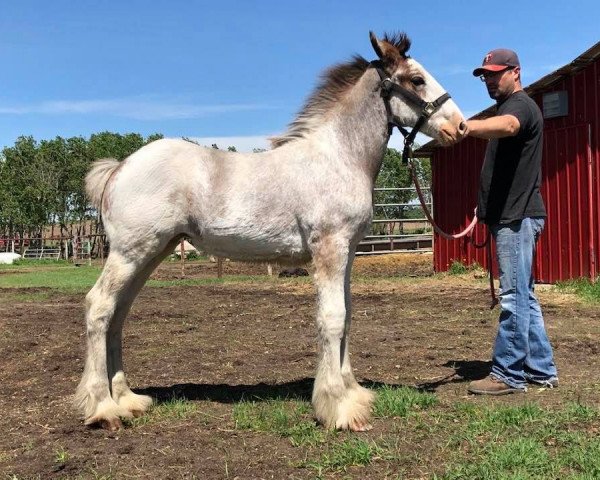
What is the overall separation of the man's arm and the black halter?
0.89 feet

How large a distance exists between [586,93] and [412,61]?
8203mm

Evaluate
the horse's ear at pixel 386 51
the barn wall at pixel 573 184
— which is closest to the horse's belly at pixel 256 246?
the horse's ear at pixel 386 51

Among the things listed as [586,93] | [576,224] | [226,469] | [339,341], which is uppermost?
[586,93]

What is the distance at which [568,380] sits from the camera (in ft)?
16.2

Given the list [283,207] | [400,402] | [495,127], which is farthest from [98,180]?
[495,127]

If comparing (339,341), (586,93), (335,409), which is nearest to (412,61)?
(339,341)

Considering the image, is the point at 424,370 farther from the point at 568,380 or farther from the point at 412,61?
Result: the point at 412,61

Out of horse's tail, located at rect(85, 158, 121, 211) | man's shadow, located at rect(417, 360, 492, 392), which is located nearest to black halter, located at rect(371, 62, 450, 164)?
man's shadow, located at rect(417, 360, 492, 392)

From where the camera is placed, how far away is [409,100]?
14.0 ft

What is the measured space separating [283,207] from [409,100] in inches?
46.9

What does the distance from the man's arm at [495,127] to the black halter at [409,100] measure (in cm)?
27

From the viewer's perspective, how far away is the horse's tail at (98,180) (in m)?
4.45

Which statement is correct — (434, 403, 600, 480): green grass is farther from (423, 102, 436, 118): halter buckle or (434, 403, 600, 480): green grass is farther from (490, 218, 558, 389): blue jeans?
(423, 102, 436, 118): halter buckle

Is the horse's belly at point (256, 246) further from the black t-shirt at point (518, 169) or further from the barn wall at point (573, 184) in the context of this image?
the barn wall at point (573, 184)
